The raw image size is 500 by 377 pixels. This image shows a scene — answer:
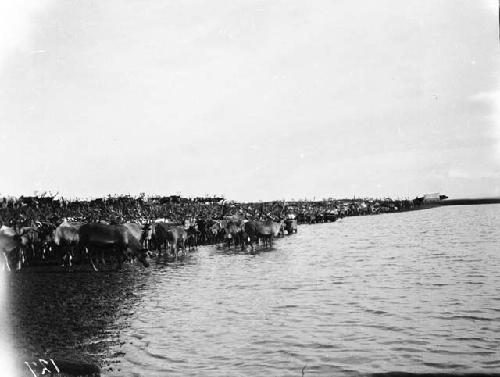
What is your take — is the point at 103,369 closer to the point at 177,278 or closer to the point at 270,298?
the point at 270,298

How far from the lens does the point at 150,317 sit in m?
14.1

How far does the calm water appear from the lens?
10047mm

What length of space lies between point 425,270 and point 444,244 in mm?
17953

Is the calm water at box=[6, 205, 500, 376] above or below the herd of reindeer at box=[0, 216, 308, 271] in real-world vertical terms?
below

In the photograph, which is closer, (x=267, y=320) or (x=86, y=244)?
(x=267, y=320)

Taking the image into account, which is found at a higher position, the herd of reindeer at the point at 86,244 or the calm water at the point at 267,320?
the herd of reindeer at the point at 86,244

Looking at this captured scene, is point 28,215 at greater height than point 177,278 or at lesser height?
greater

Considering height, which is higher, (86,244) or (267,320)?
(86,244)

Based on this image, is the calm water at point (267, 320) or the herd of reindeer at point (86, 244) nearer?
the calm water at point (267, 320)

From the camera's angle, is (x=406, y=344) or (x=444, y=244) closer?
(x=406, y=344)

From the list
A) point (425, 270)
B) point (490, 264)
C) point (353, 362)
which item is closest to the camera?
point (353, 362)

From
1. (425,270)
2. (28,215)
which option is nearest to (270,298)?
(425,270)

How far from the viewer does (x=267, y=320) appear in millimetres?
13711

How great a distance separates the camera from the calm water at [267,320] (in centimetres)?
1005
